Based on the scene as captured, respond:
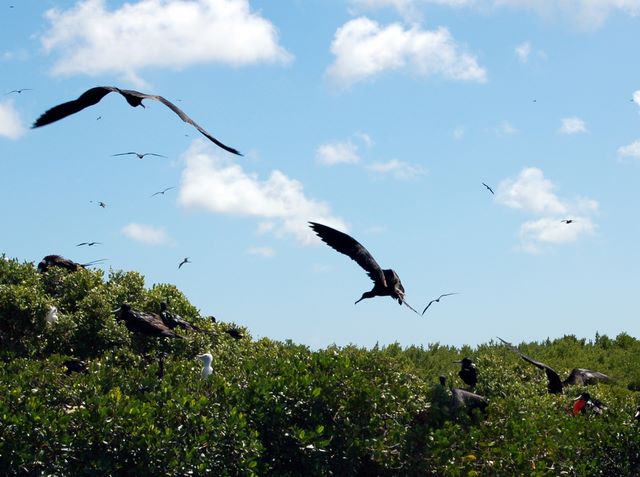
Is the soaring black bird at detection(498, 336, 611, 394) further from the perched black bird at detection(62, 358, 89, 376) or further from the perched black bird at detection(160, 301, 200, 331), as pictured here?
the perched black bird at detection(62, 358, 89, 376)

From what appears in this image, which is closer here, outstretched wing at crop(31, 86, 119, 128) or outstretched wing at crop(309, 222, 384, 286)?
outstretched wing at crop(31, 86, 119, 128)

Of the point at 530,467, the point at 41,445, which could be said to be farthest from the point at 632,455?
the point at 41,445

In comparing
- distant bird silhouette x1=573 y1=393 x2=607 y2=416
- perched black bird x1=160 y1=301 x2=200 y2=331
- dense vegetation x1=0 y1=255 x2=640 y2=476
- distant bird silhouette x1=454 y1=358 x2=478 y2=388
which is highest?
perched black bird x1=160 y1=301 x2=200 y2=331

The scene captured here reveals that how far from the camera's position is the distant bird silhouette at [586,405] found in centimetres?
1507

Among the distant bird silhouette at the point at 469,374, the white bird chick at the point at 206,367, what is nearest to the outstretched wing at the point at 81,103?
the white bird chick at the point at 206,367

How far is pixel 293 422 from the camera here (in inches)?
514

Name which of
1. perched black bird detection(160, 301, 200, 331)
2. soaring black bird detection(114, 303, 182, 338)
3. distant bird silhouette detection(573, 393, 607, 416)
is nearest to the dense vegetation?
distant bird silhouette detection(573, 393, 607, 416)

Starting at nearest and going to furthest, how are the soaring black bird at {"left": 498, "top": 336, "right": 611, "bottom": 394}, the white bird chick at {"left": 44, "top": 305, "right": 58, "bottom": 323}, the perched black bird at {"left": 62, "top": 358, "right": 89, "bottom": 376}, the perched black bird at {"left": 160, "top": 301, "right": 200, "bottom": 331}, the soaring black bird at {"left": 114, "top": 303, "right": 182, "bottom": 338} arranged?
the perched black bird at {"left": 62, "top": 358, "right": 89, "bottom": 376} < the soaring black bird at {"left": 114, "top": 303, "right": 182, "bottom": 338} < the soaring black bird at {"left": 498, "top": 336, "right": 611, "bottom": 394} < the white bird chick at {"left": 44, "top": 305, "right": 58, "bottom": 323} < the perched black bird at {"left": 160, "top": 301, "right": 200, "bottom": 331}

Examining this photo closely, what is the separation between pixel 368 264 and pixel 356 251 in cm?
27

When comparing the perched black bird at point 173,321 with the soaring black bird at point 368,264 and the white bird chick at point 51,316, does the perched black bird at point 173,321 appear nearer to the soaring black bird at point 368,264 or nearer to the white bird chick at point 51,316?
the white bird chick at point 51,316

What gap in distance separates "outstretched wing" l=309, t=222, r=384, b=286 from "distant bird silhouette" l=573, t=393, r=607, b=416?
14.8 ft

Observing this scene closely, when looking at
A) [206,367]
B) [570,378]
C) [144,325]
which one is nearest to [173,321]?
[144,325]

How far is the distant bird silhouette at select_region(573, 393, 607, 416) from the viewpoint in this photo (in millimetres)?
15070

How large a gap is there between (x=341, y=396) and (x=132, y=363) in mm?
5122
